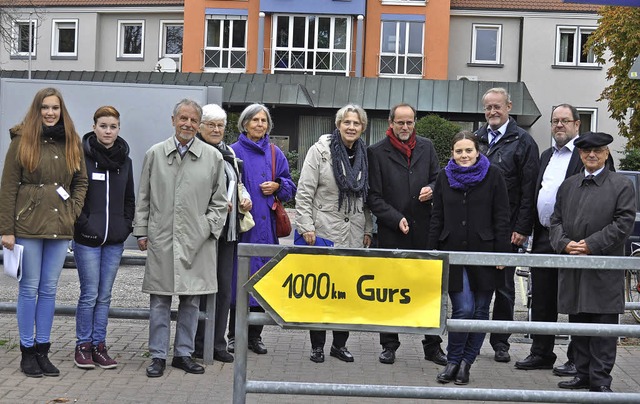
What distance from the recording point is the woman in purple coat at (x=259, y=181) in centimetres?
753

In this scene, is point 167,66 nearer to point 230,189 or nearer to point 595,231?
point 230,189

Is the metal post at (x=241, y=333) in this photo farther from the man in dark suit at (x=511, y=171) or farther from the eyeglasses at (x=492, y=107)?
the eyeglasses at (x=492, y=107)

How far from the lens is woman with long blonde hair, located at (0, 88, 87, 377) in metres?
6.37

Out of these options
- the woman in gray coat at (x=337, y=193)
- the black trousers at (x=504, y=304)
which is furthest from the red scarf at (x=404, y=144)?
the black trousers at (x=504, y=304)

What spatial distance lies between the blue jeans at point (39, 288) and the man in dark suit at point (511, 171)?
3612mm

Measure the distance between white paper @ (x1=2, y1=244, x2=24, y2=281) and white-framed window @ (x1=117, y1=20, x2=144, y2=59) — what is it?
39504 mm

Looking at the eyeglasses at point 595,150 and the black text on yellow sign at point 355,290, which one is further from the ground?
the eyeglasses at point 595,150

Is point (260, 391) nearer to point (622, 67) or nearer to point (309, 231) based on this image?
point (309, 231)

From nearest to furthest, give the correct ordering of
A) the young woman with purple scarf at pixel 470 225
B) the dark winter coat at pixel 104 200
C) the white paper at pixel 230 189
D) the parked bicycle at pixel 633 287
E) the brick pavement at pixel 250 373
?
1. the brick pavement at pixel 250 373
2. the dark winter coat at pixel 104 200
3. the young woman with purple scarf at pixel 470 225
4. the white paper at pixel 230 189
5. the parked bicycle at pixel 633 287

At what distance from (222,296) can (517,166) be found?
9.00 ft

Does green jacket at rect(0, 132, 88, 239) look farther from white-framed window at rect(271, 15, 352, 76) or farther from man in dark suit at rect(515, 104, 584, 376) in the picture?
white-framed window at rect(271, 15, 352, 76)

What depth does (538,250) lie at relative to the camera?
7551 mm

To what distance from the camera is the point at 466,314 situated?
6.82 metres

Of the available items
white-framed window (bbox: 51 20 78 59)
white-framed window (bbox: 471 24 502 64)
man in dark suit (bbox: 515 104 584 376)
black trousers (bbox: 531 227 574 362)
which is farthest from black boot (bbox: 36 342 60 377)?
white-framed window (bbox: 51 20 78 59)
